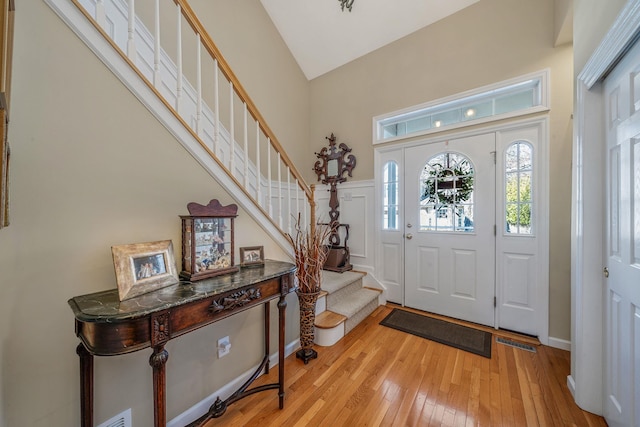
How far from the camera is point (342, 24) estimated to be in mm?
3158

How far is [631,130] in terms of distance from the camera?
1.18 meters

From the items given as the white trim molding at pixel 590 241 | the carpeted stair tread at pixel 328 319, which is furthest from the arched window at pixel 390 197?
the white trim molding at pixel 590 241

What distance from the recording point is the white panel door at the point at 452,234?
2.56m

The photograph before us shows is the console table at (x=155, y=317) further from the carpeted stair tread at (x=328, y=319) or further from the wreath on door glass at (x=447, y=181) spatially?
the wreath on door glass at (x=447, y=181)

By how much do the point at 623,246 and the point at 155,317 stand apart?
221 cm

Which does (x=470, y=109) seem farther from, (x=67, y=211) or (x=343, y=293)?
(x=67, y=211)

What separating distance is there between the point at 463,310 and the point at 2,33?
3517 mm

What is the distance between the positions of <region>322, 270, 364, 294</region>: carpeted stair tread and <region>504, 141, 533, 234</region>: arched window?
1710 millimetres

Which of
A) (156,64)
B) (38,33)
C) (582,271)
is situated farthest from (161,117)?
(582,271)

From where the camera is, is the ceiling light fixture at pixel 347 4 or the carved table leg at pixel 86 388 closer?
the carved table leg at pixel 86 388

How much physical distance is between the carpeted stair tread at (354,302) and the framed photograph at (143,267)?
5.75 feet

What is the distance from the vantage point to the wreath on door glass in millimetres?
2680

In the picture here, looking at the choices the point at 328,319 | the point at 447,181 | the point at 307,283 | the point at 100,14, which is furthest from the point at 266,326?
the point at 447,181

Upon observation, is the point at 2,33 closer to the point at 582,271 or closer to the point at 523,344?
the point at 582,271
